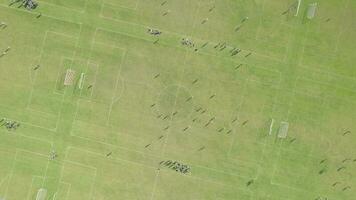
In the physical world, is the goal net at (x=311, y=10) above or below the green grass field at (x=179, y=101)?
above

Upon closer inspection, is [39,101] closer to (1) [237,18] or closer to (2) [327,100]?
(1) [237,18]

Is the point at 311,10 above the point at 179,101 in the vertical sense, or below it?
above

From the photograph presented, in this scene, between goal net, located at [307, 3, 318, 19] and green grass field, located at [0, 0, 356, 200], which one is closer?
green grass field, located at [0, 0, 356, 200]

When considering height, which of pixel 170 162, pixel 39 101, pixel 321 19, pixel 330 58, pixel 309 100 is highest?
pixel 321 19

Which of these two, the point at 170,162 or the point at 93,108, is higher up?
the point at 93,108

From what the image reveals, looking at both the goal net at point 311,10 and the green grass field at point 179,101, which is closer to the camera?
the green grass field at point 179,101

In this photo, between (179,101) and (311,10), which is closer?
(311,10)

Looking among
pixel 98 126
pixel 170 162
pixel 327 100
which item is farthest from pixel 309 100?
pixel 98 126
